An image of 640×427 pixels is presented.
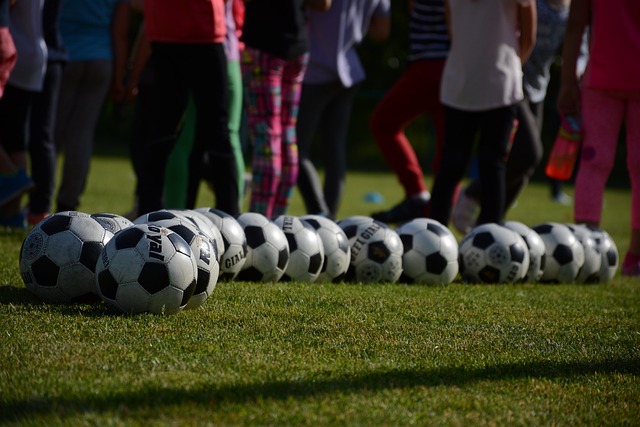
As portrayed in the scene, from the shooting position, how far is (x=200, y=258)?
13.0 ft

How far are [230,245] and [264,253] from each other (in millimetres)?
222

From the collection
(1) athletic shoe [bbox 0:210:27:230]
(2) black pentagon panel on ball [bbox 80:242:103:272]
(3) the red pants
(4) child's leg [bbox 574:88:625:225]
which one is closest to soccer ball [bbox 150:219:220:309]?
(2) black pentagon panel on ball [bbox 80:242:103:272]

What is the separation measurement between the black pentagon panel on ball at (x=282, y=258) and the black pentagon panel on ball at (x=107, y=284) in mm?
1315

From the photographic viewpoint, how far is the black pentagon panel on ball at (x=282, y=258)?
4938 mm

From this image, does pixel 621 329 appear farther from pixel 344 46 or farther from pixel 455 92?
pixel 344 46

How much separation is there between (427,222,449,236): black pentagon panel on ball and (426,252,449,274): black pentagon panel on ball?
0.14m

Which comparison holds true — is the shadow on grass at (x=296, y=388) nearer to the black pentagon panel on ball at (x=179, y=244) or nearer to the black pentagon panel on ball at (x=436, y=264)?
the black pentagon panel on ball at (x=179, y=244)

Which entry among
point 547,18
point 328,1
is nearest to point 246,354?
point 328,1

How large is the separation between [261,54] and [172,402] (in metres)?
4.21

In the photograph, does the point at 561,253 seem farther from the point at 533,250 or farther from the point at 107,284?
the point at 107,284

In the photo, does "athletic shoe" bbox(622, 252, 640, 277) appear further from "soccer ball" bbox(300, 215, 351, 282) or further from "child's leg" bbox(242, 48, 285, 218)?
"child's leg" bbox(242, 48, 285, 218)

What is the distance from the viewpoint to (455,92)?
6344 mm

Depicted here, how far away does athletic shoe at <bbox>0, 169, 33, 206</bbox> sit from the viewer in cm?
634

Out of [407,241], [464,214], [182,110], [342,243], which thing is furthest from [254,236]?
[464,214]
